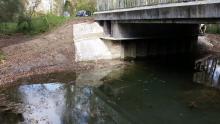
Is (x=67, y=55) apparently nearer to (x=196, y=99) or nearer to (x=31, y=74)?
(x=31, y=74)

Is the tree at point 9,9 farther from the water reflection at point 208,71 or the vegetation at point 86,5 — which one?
the vegetation at point 86,5

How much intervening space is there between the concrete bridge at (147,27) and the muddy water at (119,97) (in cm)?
420

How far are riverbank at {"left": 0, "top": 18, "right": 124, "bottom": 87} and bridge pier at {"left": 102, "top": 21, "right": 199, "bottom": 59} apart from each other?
7.89ft

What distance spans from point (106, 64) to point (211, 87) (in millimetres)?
11194

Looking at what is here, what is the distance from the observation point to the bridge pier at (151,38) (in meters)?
30.2

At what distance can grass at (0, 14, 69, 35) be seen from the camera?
4331 cm

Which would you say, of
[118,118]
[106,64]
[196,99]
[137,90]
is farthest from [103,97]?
[106,64]

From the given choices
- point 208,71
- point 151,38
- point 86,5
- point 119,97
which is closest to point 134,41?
point 151,38

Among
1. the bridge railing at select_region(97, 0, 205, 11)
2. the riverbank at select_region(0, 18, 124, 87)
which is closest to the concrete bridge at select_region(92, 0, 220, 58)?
the bridge railing at select_region(97, 0, 205, 11)

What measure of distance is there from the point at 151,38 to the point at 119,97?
12.8 meters

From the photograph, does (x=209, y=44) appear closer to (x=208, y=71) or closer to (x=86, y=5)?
(x=208, y=71)

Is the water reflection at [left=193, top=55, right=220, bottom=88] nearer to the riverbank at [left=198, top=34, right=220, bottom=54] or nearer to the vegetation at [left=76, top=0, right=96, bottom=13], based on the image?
the riverbank at [left=198, top=34, right=220, bottom=54]

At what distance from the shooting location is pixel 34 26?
4488 cm

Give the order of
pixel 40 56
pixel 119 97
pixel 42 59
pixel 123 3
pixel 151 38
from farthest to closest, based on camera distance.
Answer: pixel 151 38
pixel 40 56
pixel 42 59
pixel 123 3
pixel 119 97
